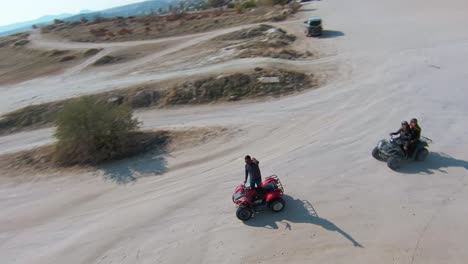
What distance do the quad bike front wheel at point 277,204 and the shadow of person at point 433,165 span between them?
4468 millimetres

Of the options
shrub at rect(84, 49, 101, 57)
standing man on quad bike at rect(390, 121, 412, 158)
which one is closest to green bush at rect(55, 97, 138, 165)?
standing man on quad bike at rect(390, 121, 412, 158)

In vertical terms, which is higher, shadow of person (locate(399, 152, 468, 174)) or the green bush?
the green bush

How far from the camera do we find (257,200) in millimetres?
10656


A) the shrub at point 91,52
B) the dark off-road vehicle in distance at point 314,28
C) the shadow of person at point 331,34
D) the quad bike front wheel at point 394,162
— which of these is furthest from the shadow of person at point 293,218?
the shrub at point 91,52

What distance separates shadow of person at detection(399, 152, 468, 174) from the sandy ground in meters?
0.06

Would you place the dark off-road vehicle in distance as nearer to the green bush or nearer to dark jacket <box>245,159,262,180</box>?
the green bush

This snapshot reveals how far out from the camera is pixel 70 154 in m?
16.6

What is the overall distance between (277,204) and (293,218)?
23.7 inches

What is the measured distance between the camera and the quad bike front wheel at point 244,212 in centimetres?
1030

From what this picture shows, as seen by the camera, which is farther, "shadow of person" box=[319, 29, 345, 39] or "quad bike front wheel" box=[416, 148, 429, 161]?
"shadow of person" box=[319, 29, 345, 39]

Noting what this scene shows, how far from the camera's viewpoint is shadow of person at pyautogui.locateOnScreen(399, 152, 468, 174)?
38.7 ft

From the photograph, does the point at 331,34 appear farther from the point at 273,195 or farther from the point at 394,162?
the point at 273,195

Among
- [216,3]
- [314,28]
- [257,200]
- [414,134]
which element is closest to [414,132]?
[414,134]

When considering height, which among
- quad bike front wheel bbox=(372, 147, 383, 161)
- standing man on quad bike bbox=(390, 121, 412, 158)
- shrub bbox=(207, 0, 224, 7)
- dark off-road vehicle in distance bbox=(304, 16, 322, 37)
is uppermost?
shrub bbox=(207, 0, 224, 7)
